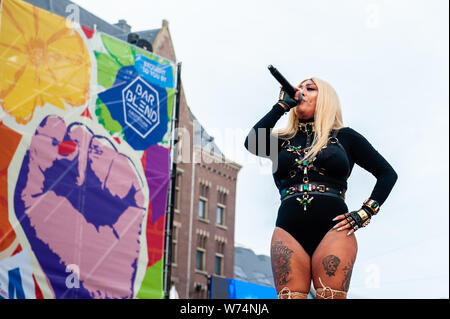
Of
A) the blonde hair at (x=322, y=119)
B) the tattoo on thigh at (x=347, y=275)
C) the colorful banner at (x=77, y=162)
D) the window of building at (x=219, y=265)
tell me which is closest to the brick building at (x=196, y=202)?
the window of building at (x=219, y=265)

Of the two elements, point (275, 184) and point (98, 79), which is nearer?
point (275, 184)

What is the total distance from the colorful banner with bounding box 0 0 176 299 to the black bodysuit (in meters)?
17.5

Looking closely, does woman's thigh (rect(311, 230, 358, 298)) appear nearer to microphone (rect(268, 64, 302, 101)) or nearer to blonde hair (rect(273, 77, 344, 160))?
blonde hair (rect(273, 77, 344, 160))

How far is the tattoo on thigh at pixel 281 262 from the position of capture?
448 centimetres

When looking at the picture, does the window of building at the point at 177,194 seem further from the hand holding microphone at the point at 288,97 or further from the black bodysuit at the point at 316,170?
the hand holding microphone at the point at 288,97

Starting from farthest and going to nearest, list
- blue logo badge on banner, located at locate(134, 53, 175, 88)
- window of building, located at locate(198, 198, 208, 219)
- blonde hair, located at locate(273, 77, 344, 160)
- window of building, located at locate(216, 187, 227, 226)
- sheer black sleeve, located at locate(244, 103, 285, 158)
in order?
window of building, located at locate(216, 187, 227, 226)
window of building, located at locate(198, 198, 208, 219)
blue logo badge on banner, located at locate(134, 53, 175, 88)
sheer black sleeve, located at locate(244, 103, 285, 158)
blonde hair, located at locate(273, 77, 344, 160)

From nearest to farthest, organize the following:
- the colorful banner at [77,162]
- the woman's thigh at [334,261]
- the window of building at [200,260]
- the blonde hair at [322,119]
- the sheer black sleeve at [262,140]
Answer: the woman's thigh at [334,261] < the blonde hair at [322,119] < the sheer black sleeve at [262,140] < the colorful banner at [77,162] < the window of building at [200,260]

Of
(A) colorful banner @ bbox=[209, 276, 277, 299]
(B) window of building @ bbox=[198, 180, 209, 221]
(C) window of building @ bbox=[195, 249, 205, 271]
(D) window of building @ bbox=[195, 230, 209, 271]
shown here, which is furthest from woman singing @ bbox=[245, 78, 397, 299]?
(B) window of building @ bbox=[198, 180, 209, 221]

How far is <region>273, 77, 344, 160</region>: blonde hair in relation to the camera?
4.73 meters

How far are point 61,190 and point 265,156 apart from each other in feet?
61.1

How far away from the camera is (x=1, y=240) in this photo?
20922mm
